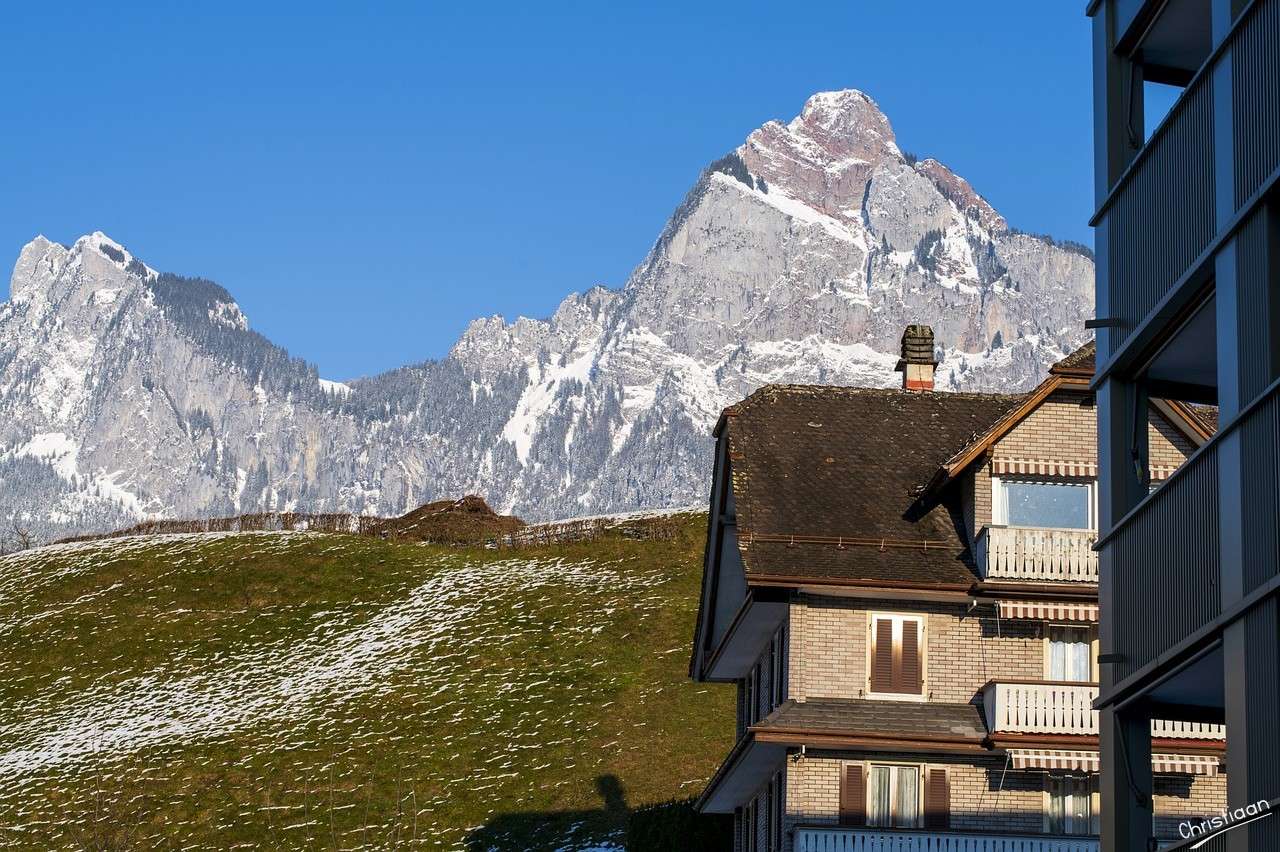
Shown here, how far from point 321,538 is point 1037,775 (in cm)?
6187

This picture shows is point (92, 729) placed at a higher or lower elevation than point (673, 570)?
lower

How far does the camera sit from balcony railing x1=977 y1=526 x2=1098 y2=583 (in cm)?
3581

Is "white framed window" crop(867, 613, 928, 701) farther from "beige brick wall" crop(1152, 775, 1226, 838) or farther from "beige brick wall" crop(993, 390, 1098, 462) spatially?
"beige brick wall" crop(1152, 775, 1226, 838)

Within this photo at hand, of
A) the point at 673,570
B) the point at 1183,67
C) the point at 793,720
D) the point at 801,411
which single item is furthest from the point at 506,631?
the point at 1183,67

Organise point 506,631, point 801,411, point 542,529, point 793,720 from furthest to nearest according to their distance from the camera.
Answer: point 542,529, point 506,631, point 801,411, point 793,720

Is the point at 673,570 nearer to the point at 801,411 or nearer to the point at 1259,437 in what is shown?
the point at 801,411

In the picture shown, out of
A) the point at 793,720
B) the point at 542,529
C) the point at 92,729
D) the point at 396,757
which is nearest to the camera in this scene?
the point at 793,720

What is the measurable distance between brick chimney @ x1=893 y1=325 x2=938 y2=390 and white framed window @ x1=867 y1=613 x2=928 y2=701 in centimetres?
964

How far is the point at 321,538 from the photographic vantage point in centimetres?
9312

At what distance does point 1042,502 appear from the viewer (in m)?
37.1

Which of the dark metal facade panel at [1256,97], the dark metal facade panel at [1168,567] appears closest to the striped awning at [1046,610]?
the dark metal facade panel at [1168,567]

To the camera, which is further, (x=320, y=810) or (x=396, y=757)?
(x=396, y=757)

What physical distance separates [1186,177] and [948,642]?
69.5 feet

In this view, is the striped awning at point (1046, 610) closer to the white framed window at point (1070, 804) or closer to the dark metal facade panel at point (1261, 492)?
the white framed window at point (1070, 804)
